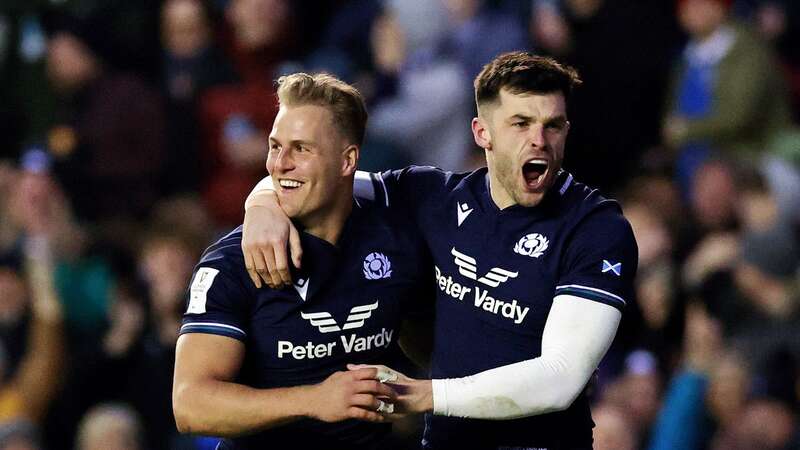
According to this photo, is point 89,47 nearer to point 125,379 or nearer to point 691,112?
point 125,379

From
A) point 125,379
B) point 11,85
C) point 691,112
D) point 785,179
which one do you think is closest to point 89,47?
point 11,85

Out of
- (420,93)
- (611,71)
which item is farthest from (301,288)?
(420,93)

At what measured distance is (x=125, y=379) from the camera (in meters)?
8.63

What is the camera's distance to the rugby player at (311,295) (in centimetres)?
475

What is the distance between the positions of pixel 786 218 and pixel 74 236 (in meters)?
4.23

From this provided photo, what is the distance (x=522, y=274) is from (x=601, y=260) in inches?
10.4

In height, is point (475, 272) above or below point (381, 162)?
below

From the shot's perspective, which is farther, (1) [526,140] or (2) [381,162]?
(2) [381,162]

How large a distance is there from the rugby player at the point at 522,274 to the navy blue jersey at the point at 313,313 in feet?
0.38

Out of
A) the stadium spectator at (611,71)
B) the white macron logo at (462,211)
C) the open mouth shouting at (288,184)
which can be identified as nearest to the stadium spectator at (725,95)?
the stadium spectator at (611,71)

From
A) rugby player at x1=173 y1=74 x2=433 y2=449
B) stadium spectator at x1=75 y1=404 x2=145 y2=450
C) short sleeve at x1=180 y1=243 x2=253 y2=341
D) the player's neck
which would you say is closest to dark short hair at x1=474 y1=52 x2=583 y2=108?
rugby player at x1=173 y1=74 x2=433 y2=449

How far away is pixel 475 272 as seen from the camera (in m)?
4.95

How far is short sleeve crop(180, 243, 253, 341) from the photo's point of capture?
475cm

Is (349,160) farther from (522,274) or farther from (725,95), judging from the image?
(725,95)
